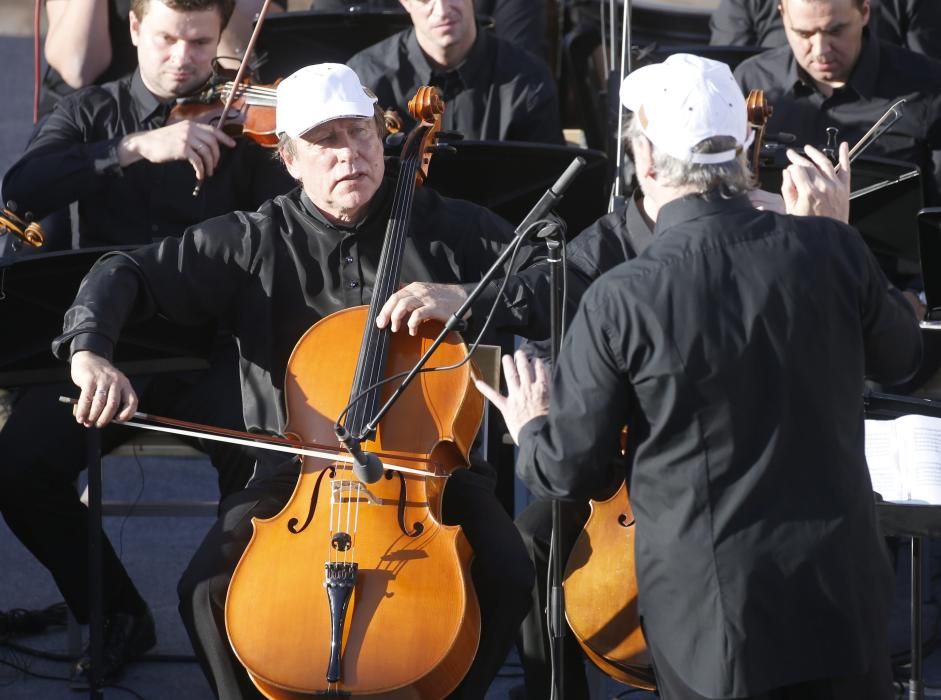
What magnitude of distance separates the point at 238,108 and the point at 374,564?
1664 mm

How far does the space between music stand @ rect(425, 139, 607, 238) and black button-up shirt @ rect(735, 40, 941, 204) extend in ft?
2.78

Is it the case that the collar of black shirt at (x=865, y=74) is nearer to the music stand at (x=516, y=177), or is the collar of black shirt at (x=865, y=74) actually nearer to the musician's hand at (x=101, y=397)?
the music stand at (x=516, y=177)

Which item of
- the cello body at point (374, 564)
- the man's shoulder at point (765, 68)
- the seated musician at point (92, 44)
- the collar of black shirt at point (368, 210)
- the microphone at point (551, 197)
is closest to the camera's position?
the microphone at point (551, 197)

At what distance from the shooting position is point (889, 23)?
489 cm

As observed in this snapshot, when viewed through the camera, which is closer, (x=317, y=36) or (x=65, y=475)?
(x=65, y=475)

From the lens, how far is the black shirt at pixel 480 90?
14.4 feet

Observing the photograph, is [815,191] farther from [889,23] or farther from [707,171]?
[889,23]

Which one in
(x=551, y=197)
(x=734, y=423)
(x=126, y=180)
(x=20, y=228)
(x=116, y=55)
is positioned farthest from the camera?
(x=116, y=55)

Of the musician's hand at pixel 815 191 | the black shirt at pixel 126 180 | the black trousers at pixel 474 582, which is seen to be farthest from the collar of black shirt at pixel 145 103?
the musician's hand at pixel 815 191

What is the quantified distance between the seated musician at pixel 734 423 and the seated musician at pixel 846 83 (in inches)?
82.8

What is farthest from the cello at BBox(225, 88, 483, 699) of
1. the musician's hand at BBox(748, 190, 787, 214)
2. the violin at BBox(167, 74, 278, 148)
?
the violin at BBox(167, 74, 278, 148)

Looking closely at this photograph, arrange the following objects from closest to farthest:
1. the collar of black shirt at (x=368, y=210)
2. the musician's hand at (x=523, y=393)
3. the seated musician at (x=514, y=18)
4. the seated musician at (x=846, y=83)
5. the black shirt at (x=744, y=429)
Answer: the black shirt at (x=744, y=429)
the musician's hand at (x=523, y=393)
the collar of black shirt at (x=368, y=210)
the seated musician at (x=846, y=83)
the seated musician at (x=514, y=18)

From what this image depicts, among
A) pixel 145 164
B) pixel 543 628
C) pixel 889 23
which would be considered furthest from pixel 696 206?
pixel 889 23

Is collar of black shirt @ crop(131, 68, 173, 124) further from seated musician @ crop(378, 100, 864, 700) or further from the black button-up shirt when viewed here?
the black button-up shirt
